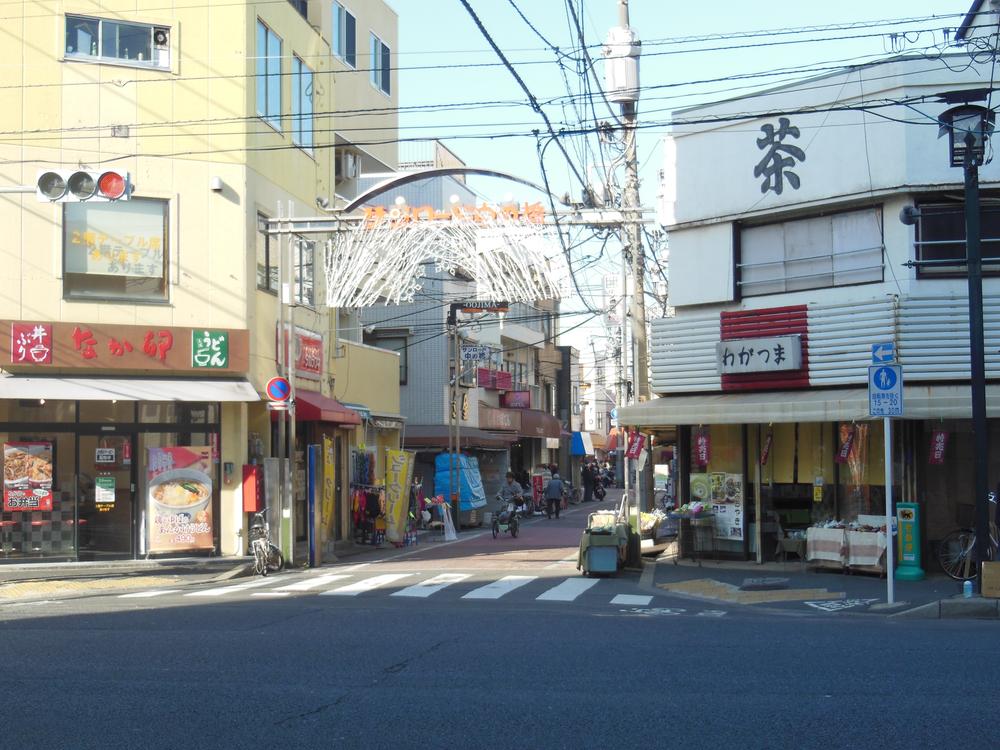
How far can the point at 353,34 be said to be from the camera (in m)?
34.8

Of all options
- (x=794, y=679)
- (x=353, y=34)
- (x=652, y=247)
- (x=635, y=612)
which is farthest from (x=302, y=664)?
(x=353, y=34)

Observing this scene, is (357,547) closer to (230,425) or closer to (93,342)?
(230,425)

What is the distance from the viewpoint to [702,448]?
21297 millimetres

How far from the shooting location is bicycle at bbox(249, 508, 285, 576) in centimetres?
2117

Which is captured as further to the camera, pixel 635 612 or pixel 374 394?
pixel 374 394

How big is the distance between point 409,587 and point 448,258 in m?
6.67

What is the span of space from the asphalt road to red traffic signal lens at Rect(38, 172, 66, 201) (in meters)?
5.53

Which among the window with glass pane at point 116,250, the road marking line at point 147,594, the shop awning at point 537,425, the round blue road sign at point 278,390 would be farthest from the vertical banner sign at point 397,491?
the shop awning at point 537,425

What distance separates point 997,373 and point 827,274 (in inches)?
133

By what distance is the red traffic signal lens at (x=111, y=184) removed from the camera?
50.7ft

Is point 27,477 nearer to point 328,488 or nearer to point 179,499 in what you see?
point 179,499

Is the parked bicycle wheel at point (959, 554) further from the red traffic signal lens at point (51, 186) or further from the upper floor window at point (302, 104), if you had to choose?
the upper floor window at point (302, 104)

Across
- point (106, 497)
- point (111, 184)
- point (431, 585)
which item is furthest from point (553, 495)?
point (111, 184)

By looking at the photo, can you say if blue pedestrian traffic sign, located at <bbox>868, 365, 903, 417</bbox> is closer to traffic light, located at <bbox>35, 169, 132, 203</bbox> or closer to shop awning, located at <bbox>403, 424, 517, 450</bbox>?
traffic light, located at <bbox>35, 169, 132, 203</bbox>
